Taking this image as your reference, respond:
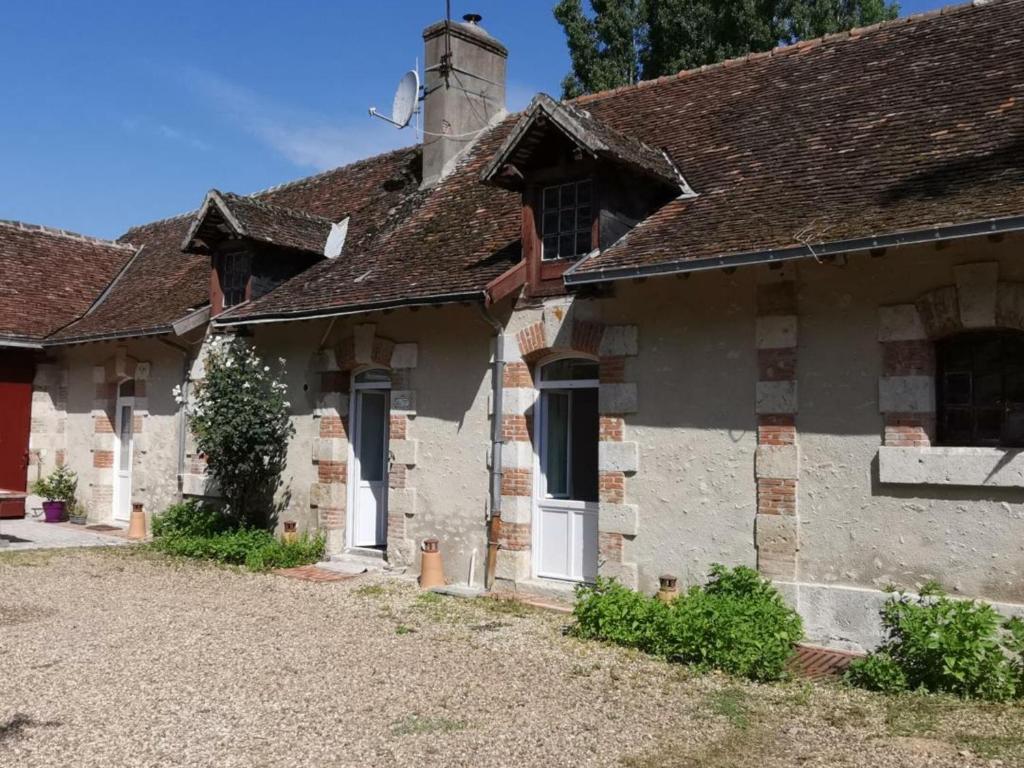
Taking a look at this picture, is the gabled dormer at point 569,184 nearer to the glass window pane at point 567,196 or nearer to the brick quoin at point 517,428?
the glass window pane at point 567,196

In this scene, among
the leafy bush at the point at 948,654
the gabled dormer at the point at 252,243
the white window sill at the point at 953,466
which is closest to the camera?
the leafy bush at the point at 948,654

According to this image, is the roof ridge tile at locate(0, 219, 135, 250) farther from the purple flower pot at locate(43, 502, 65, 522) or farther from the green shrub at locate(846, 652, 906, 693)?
the green shrub at locate(846, 652, 906, 693)

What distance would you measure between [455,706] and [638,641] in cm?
185

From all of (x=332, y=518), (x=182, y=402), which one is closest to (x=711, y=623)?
(x=332, y=518)

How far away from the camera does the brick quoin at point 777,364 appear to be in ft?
24.0

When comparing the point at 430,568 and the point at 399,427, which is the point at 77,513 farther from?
the point at 430,568

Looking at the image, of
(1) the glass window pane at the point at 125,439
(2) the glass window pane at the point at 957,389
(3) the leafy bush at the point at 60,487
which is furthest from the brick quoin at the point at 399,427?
(3) the leafy bush at the point at 60,487

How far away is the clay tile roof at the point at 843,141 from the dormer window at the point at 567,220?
1.65ft

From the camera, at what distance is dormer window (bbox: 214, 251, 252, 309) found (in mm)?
12164

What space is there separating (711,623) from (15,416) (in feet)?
43.6

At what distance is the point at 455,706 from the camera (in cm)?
564

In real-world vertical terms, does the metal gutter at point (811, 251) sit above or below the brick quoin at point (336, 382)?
above

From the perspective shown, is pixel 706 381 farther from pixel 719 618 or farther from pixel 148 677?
pixel 148 677

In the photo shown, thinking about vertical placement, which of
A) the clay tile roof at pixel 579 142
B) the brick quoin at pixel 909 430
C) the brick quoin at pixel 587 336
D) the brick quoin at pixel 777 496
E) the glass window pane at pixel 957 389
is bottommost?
the brick quoin at pixel 777 496
